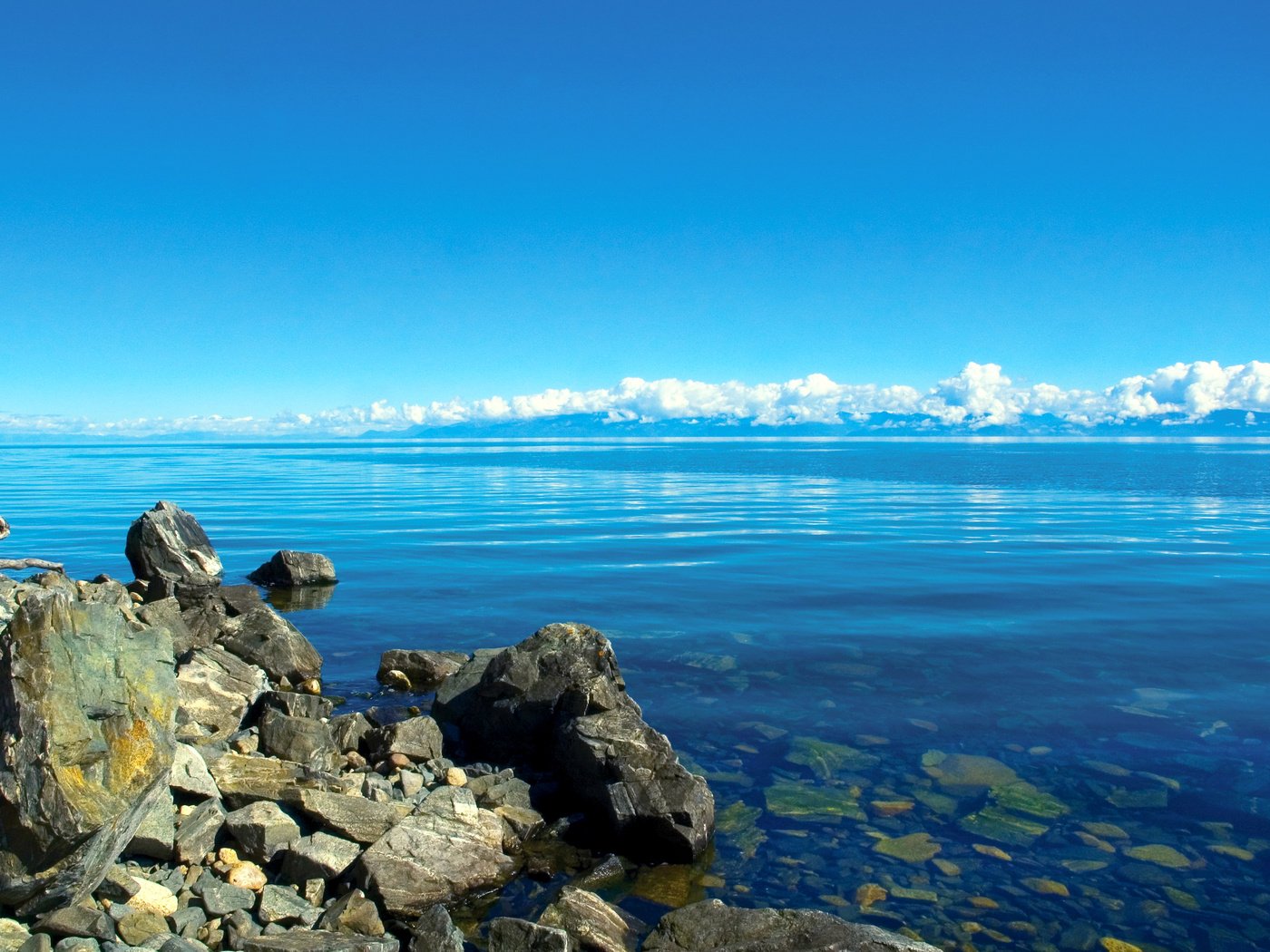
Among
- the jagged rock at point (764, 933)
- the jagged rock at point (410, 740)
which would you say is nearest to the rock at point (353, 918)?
the jagged rock at point (764, 933)

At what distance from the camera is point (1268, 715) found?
59.0 ft

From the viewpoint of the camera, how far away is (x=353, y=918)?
9.72 metres

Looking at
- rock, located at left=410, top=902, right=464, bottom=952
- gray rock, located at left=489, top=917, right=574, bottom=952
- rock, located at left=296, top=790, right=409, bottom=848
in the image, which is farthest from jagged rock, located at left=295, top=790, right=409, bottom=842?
gray rock, located at left=489, top=917, right=574, bottom=952

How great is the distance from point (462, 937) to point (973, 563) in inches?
1274

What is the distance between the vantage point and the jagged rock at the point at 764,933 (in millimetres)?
9125

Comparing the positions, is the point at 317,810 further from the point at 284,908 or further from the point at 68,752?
the point at 68,752

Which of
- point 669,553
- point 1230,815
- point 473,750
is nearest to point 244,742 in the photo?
point 473,750

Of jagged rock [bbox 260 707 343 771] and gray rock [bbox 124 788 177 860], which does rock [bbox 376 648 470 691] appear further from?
gray rock [bbox 124 788 177 860]

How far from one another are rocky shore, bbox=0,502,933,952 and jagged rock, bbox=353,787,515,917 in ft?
0.09

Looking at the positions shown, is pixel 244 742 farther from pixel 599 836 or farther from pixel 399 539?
pixel 399 539

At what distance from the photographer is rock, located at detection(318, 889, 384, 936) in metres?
9.61

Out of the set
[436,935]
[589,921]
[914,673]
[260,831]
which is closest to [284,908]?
[260,831]

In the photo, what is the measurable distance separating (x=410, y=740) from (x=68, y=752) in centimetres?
608

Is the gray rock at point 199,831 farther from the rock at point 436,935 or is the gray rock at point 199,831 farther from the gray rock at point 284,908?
the rock at point 436,935
